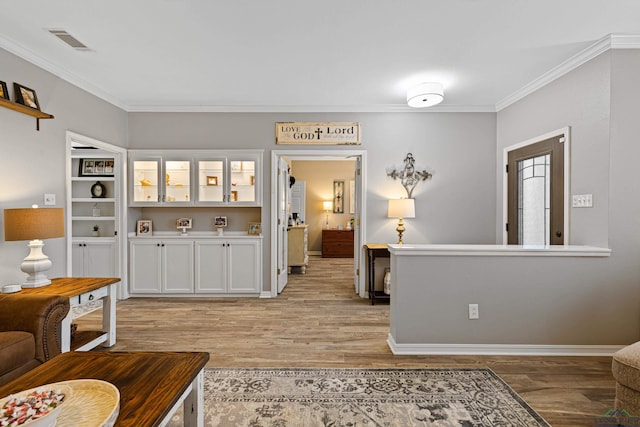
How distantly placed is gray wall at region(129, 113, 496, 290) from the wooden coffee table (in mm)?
3155

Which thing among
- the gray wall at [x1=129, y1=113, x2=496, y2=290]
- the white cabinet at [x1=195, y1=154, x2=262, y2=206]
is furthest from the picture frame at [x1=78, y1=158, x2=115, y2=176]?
the white cabinet at [x1=195, y1=154, x2=262, y2=206]

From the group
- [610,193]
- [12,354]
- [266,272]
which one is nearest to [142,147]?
[266,272]

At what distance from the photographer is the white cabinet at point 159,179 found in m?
4.62

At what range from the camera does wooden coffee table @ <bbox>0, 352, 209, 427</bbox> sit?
1.20 m

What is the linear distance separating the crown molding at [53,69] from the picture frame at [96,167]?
3.50 ft

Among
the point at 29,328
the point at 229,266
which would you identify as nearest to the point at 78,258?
the point at 229,266

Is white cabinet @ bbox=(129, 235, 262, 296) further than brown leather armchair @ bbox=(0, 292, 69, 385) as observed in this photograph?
Yes

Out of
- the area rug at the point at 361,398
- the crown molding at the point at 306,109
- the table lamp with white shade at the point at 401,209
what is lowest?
the area rug at the point at 361,398

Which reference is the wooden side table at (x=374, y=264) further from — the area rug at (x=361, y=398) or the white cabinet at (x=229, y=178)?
the area rug at (x=361, y=398)

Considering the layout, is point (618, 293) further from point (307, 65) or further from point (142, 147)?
point (142, 147)

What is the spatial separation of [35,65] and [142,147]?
165 cm

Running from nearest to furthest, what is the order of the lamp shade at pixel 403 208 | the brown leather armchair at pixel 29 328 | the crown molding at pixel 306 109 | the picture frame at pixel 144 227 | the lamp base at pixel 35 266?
the brown leather armchair at pixel 29 328 < the lamp base at pixel 35 266 < the lamp shade at pixel 403 208 < the crown molding at pixel 306 109 < the picture frame at pixel 144 227

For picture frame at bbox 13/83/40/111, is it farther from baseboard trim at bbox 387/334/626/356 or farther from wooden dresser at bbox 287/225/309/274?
wooden dresser at bbox 287/225/309/274

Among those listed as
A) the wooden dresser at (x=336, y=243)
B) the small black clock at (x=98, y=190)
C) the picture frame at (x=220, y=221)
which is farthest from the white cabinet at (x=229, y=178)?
the wooden dresser at (x=336, y=243)
